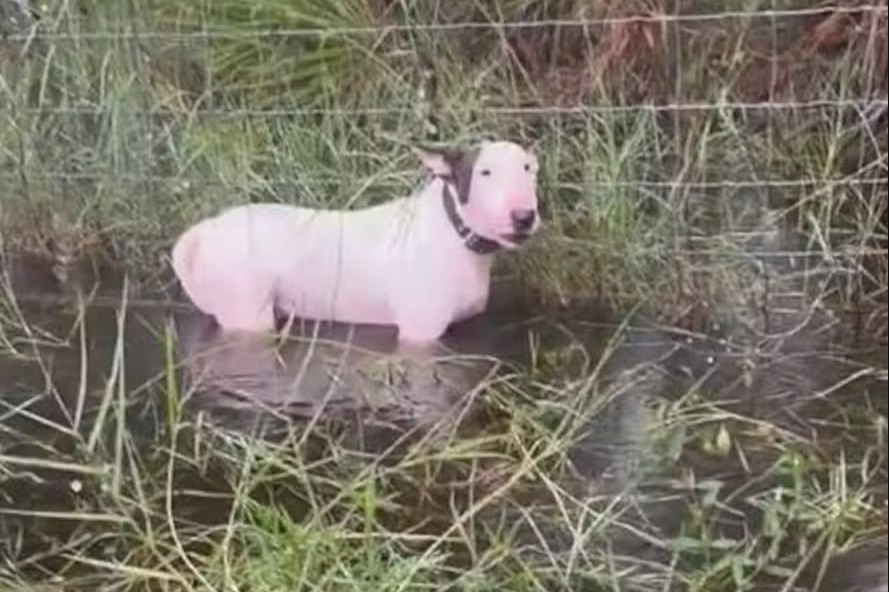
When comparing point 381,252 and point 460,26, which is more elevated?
point 460,26

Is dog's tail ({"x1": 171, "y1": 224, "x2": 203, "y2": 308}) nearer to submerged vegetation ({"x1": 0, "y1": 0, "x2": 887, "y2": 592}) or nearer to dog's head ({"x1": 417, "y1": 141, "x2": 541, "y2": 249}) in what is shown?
submerged vegetation ({"x1": 0, "y1": 0, "x2": 887, "y2": 592})

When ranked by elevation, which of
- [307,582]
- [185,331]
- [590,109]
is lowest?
[307,582]

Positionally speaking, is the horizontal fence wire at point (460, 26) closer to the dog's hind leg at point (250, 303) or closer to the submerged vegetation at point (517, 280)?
the submerged vegetation at point (517, 280)

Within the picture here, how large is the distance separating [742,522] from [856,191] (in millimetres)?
167

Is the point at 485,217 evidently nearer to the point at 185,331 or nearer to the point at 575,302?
the point at 575,302

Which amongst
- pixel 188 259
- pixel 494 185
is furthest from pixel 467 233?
pixel 188 259

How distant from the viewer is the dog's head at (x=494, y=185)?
78cm

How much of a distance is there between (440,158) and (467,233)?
4cm

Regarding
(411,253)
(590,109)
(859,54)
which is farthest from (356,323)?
(859,54)

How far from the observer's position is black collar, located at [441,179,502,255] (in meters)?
0.79

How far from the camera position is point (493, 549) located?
0.80m

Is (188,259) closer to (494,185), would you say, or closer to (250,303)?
(250,303)

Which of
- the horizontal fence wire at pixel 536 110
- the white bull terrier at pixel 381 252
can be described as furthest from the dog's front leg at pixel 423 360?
the horizontal fence wire at pixel 536 110

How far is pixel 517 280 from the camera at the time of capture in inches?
31.1
